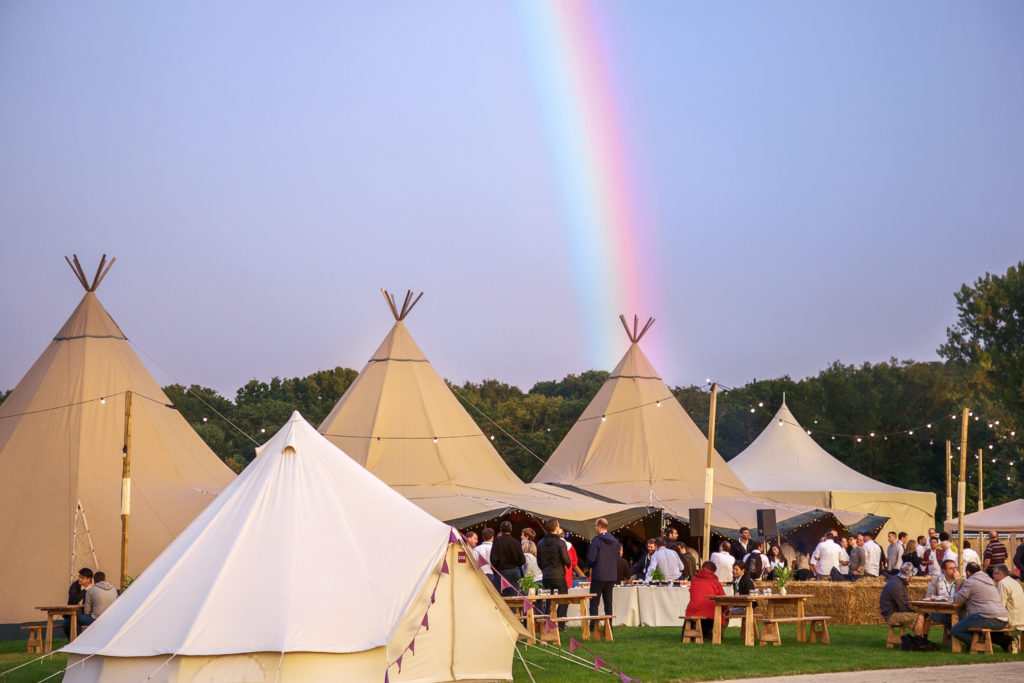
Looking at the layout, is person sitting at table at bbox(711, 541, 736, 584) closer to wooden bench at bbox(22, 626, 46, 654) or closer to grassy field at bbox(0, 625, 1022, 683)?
grassy field at bbox(0, 625, 1022, 683)

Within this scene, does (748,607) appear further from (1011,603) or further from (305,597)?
(305,597)

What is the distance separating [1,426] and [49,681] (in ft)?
38.7

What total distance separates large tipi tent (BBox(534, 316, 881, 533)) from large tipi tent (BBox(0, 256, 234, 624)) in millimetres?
9239

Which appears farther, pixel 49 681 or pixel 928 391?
pixel 928 391

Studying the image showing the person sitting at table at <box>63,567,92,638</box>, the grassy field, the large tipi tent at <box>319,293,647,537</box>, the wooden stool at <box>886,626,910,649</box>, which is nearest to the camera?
the grassy field

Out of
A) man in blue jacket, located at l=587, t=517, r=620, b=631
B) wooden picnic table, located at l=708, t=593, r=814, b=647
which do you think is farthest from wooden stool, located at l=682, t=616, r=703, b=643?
man in blue jacket, located at l=587, t=517, r=620, b=631

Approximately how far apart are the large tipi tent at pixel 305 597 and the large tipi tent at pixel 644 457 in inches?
607

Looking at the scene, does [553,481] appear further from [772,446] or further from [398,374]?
[772,446]

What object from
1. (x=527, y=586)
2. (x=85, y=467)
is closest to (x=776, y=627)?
(x=527, y=586)

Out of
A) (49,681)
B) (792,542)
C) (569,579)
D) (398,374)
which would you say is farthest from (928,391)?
(49,681)

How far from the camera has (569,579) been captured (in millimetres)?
17172

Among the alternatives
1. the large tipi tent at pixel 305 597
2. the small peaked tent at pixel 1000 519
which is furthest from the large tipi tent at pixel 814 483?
the large tipi tent at pixel 305 597

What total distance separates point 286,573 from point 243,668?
0.85 metres

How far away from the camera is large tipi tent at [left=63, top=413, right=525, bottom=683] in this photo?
9188mm
